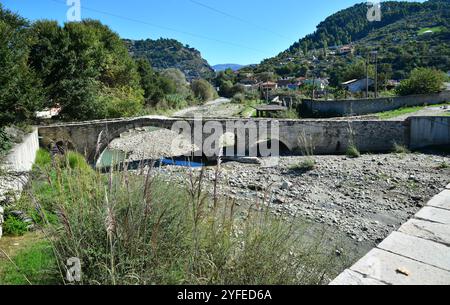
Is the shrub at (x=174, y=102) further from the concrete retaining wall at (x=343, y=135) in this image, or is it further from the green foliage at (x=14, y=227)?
the green foliage at (x=14, y=227)

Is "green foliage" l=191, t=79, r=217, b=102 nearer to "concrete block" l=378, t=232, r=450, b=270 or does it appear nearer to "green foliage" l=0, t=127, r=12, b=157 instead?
"green foliage" l=0, t=127, r=12, b=157

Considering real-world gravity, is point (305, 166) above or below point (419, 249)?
below

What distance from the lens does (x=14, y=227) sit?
4.96 m

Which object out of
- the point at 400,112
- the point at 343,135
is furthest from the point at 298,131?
the point at 400,112

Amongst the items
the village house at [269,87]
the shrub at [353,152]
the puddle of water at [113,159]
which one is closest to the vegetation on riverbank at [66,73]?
the puddle of water at [113,159]

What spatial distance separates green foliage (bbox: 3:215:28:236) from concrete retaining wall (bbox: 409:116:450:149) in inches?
632

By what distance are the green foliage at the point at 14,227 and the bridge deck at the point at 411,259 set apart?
5120 mm

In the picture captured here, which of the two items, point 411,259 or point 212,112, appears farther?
point 212,112

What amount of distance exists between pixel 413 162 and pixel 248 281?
1353 centimetres

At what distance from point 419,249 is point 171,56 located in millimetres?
→ 122387

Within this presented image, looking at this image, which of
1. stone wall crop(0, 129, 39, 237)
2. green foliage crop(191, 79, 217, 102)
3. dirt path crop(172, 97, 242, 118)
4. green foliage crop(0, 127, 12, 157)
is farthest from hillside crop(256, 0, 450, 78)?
green foliage crop(0, 127, 12, 157)

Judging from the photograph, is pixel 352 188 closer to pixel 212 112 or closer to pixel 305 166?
pixel 305 166

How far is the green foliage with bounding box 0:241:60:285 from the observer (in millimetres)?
2666

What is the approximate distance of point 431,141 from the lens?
14992 millimetres
